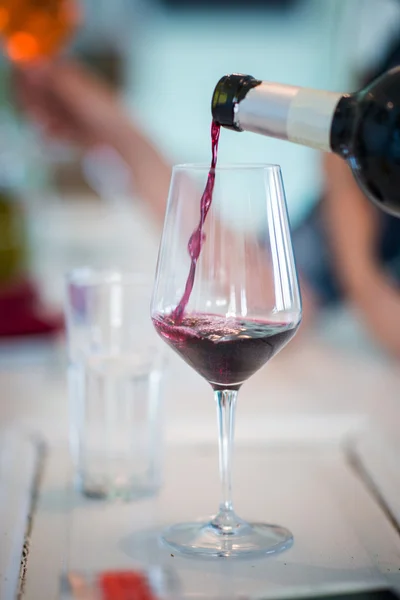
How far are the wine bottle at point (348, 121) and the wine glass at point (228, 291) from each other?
0.06 metres

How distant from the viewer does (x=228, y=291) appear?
60 cm

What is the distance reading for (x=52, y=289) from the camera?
228 centimetres

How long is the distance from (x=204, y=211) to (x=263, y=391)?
20.5 inches

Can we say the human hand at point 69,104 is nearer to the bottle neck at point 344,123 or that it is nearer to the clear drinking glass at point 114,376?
the clear drinking glass at point 114,376

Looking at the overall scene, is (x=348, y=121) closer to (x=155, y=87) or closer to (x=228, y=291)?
(x=228, y=291)

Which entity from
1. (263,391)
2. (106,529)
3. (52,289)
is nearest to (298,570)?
(106,529)

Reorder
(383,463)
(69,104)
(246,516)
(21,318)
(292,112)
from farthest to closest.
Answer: (69,104)
(21,318)
(383,463)
(246,516)
(292,112)

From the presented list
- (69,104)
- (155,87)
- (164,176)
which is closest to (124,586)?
(164,176)

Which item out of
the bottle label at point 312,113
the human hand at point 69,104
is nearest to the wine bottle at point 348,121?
the bottle label at point 312,113

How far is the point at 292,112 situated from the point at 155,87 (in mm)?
4214

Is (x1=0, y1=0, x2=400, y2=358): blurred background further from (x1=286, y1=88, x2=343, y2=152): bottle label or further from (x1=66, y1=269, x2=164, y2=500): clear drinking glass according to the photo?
(x1=286, y1=88, x2=343, y2=152): bottle label

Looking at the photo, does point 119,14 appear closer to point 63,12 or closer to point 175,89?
point 175,89

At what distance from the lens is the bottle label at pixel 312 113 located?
53cm

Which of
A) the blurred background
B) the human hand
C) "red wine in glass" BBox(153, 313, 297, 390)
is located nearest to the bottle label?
"red wine in glass" BBox(153, 313, 297, 390)
